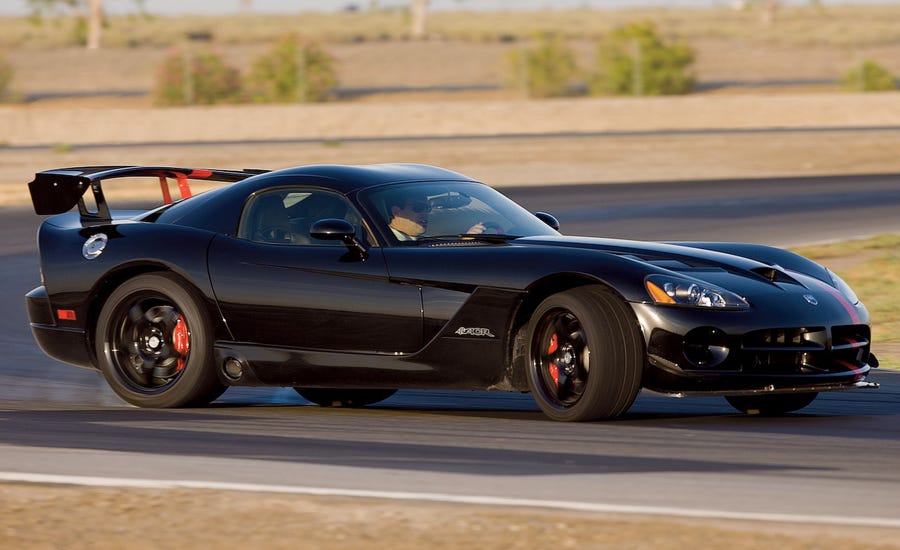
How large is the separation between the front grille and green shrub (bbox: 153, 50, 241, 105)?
48134 mm

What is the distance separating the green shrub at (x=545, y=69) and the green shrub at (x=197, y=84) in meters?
9.99

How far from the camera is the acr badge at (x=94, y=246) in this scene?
9547 mm

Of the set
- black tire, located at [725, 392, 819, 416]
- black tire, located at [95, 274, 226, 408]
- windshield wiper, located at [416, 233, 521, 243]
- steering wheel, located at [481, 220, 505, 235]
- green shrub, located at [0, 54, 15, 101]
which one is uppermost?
steering wheel, located at [481, 220, 505, 235]

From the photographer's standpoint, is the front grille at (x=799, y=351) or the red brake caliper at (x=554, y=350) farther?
the red brake caliper at (x=554, y=350)

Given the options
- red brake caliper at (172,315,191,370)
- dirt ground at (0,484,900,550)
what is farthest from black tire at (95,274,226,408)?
dirt ground at (0,484,900,550)

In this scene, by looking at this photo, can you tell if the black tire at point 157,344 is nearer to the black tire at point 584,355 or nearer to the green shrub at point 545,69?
the black tire at point 584,355

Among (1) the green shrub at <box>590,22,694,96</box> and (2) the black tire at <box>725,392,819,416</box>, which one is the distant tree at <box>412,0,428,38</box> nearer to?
(1) the green shrub at <box>590,22,694,96</box>

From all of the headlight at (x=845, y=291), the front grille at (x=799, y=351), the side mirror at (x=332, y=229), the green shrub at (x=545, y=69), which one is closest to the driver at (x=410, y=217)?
the side mirror at (x=332, y=229)

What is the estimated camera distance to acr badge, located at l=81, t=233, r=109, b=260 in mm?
9547

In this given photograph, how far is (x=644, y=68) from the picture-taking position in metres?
58.3

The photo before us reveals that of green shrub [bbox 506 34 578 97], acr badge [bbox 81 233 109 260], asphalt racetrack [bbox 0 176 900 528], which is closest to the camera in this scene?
asphalt racetrack [bbox 0 176 900 528]

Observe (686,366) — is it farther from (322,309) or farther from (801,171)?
(801,171)

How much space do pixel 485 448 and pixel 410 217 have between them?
5.76 feet

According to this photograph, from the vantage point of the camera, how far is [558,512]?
6.04m
